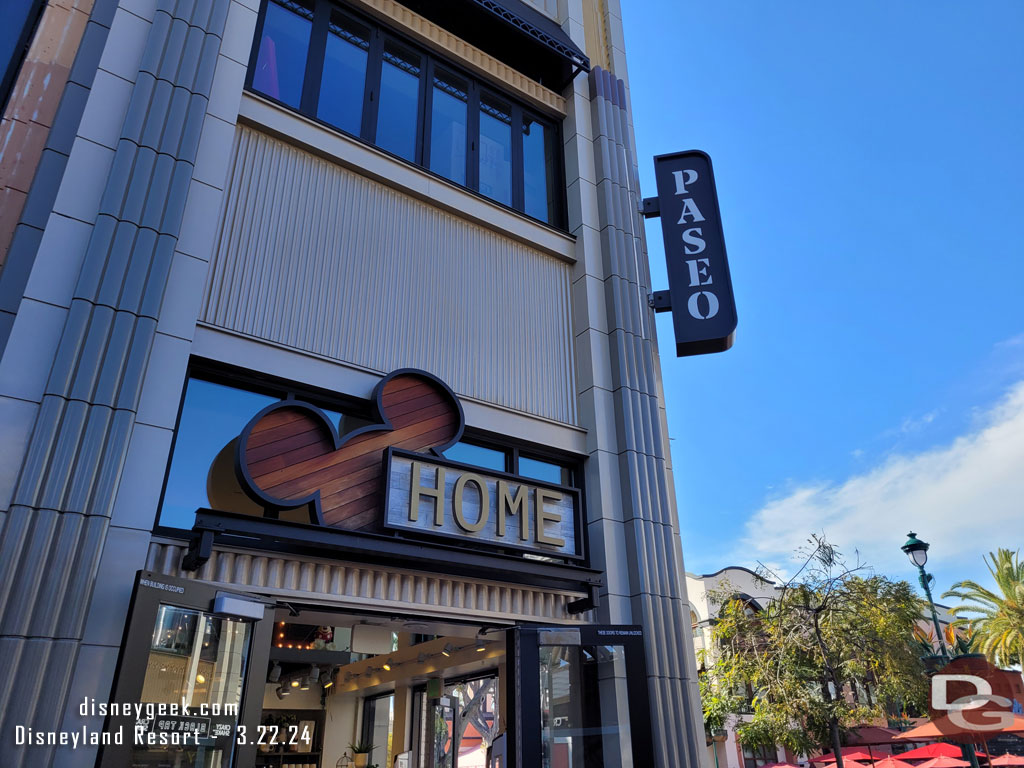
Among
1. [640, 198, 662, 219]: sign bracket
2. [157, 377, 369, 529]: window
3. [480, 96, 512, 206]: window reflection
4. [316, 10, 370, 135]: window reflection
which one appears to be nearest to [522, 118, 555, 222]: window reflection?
[480, 96, 512, 206]: window reflection

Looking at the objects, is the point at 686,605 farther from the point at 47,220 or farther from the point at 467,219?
the point at 47,220

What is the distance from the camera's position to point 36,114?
7.21 metres

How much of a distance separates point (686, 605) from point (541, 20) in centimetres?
991

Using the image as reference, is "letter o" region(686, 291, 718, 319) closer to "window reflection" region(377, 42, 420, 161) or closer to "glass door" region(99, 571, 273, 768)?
"window reflection" region(377, 42, 420, 161)

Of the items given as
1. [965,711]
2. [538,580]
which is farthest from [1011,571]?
[538,580]

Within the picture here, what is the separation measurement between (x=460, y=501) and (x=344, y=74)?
6.30 metres

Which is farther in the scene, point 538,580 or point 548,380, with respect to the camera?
point 548,380

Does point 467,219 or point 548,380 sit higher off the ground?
point 467,219

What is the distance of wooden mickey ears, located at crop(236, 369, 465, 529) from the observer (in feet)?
23.1

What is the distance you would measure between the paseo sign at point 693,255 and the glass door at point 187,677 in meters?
7.11

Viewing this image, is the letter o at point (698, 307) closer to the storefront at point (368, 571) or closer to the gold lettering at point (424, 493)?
the storefront at point (368, 571)

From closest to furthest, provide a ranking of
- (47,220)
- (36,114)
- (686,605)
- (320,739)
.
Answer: (47,220)
(36,114)
(686,605)
(320,739)

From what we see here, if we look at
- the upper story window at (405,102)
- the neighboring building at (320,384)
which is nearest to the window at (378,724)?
the neighboring building at (320,384)

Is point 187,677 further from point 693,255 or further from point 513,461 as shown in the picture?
point 693,255
